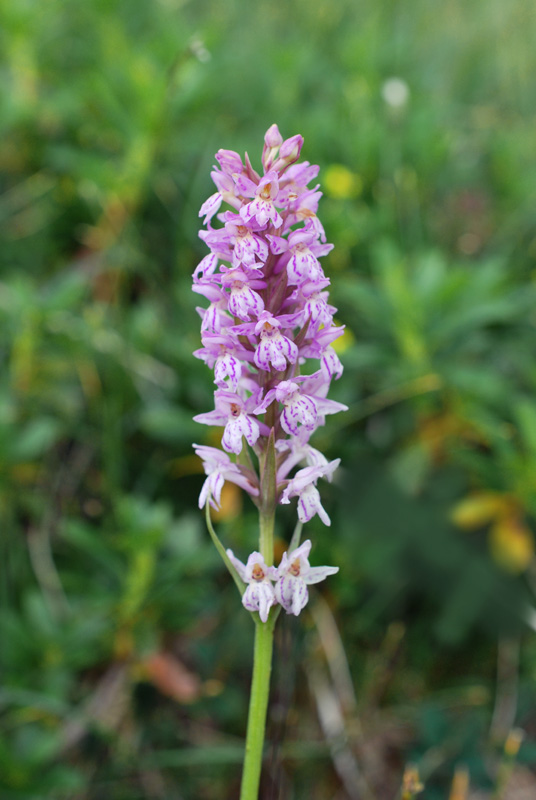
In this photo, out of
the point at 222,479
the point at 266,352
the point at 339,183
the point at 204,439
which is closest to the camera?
the point at 266,352

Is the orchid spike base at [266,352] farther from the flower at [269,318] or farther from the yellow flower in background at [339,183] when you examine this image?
the yellow flower in background at [339,183]

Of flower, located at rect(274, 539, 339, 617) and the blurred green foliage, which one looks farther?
the blurred green foliage

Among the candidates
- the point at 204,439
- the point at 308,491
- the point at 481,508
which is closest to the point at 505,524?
the point at 481,508

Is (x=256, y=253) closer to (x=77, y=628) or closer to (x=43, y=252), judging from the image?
(x=77, y=628)

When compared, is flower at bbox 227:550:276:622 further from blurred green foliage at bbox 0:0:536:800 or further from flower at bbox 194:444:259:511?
blurred green foliage at bbox 0:0:536:800

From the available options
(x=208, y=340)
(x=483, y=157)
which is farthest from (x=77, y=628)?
(x=483, y=157)

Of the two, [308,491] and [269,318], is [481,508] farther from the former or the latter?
[269,318]

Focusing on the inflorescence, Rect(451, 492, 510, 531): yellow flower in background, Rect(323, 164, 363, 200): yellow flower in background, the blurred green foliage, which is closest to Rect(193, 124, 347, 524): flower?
the inflorescence
